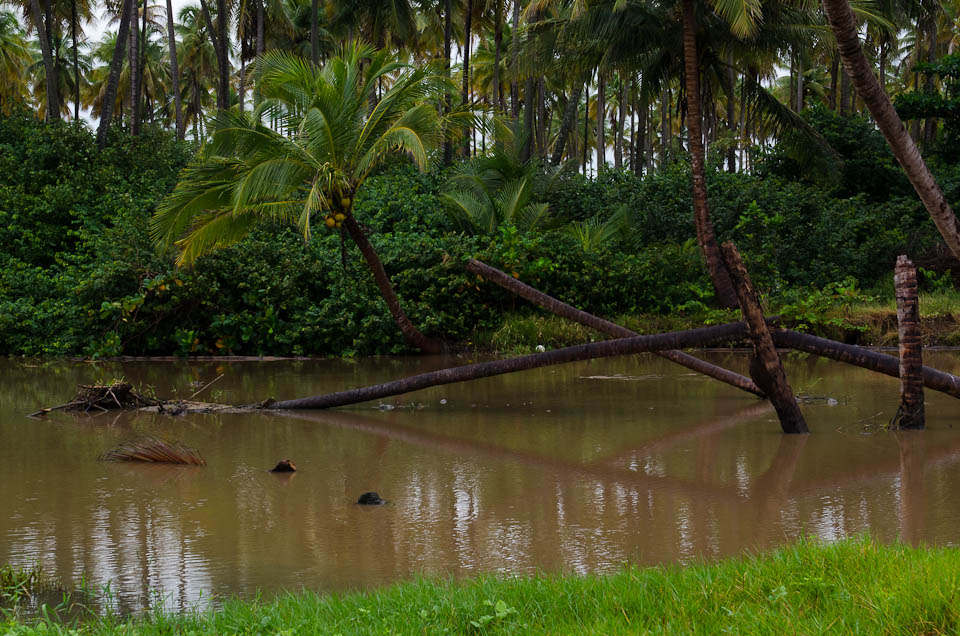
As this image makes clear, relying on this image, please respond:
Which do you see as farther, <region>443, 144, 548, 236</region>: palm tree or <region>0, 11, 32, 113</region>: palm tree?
<region>0, 11, 32, 113</region>: palm tree

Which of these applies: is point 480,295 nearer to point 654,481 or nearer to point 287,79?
point 287,79

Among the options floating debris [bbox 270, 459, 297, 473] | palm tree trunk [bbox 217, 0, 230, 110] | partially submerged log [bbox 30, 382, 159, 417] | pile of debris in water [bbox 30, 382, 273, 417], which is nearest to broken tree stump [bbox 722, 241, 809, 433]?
floating debris [bbox 270, 459, 297, 473]

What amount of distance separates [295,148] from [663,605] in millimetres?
10353

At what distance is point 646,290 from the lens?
768 inches

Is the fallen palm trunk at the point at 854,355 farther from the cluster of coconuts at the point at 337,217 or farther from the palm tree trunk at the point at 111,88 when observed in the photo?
the palm tree trunk at the point at 111,88

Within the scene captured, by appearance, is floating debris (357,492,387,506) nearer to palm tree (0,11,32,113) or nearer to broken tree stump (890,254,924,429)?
broken tree stump (890,254,924,429)

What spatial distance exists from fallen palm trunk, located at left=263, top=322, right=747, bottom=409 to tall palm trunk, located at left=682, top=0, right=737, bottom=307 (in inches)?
294

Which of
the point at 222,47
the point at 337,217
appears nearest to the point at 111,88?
the point at 222,47

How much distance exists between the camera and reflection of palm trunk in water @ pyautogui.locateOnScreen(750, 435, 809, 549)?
558cm

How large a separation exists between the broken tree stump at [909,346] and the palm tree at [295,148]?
21.0 feet

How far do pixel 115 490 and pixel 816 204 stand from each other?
20.0 metres

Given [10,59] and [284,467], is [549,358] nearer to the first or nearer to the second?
[284,467]

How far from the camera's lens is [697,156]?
1703 centimetres

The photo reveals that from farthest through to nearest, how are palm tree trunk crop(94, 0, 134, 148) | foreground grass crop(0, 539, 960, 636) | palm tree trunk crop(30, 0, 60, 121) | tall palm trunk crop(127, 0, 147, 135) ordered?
palm tree trunk crop(30, 0, 60, 121)
tall palm trunk crop(127, 0, 147, 135)
palm tree trunk crop(94, 0, 134, 148)
foreground grass crop(0, 539, 960, 636)
